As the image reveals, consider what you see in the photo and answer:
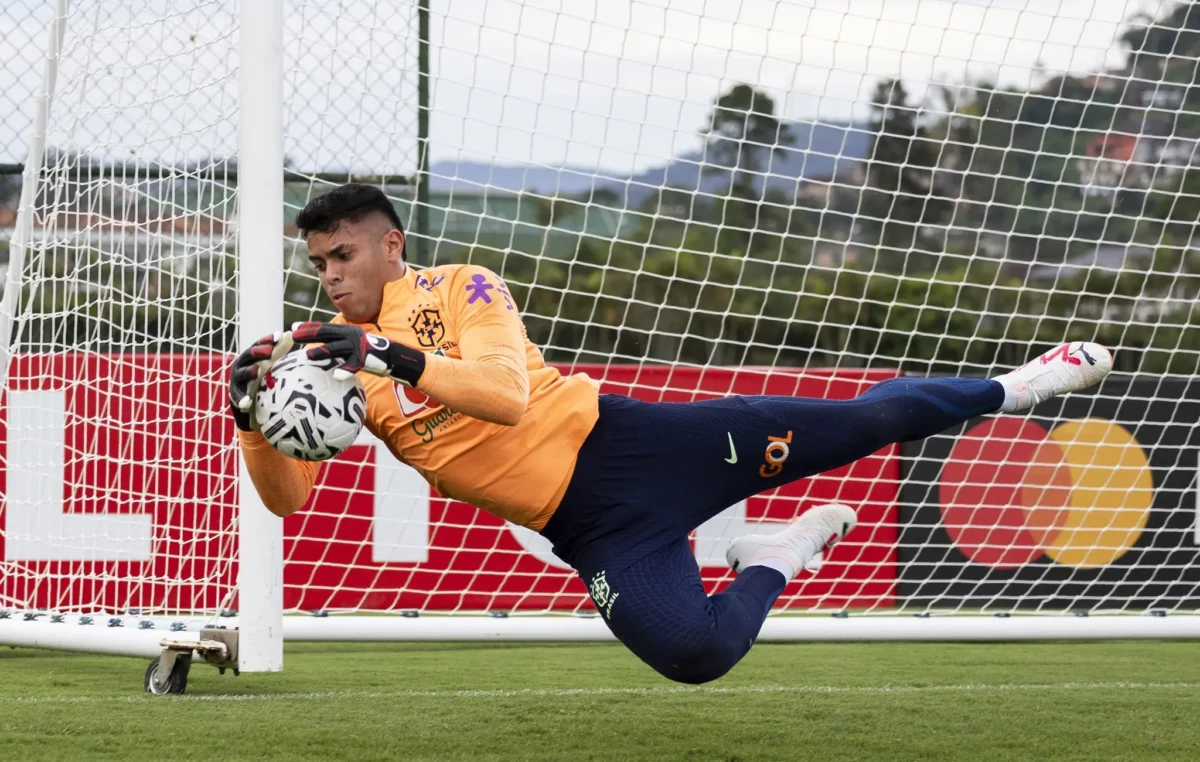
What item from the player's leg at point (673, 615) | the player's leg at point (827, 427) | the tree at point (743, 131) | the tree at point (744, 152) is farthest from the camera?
the tree at point (743, 131)

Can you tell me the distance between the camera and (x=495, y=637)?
609 cm

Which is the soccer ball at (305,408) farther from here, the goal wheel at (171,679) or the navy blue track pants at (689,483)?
the goal wheel at (171,679)

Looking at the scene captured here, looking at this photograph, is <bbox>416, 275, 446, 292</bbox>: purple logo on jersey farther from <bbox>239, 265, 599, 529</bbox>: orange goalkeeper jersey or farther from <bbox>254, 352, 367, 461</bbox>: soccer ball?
<bbox>254, 352, 367, 461</bbox>: soccer ball

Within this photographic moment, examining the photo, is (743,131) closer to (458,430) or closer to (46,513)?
(46,513)

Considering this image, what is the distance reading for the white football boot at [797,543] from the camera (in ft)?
13.8

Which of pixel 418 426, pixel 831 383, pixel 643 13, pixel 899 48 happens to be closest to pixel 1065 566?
pixel 831 383

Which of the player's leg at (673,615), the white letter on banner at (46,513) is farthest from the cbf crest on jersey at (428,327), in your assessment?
the white letter on banner at (46,513)

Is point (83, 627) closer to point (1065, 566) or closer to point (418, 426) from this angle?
point (418, 426)

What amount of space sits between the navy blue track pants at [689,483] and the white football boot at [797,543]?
0.28 feet

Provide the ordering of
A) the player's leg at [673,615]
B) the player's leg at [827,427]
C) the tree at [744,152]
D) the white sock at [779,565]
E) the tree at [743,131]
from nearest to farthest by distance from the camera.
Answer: the player's leg at [673,615], the player's leg at [827,427], the white sock at [779,565], the tree at [744,152], the tree at [743,131]

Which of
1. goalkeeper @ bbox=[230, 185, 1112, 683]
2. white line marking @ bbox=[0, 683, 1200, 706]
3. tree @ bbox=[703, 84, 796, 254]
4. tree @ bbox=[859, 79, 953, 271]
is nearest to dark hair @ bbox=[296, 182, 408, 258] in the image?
goalkeeper @ bbox=[230, 185, 1112, 683]

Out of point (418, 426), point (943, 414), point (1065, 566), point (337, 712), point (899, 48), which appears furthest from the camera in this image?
point (1065, 566)

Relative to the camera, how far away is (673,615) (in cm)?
370

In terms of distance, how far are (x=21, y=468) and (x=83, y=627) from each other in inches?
36.0
